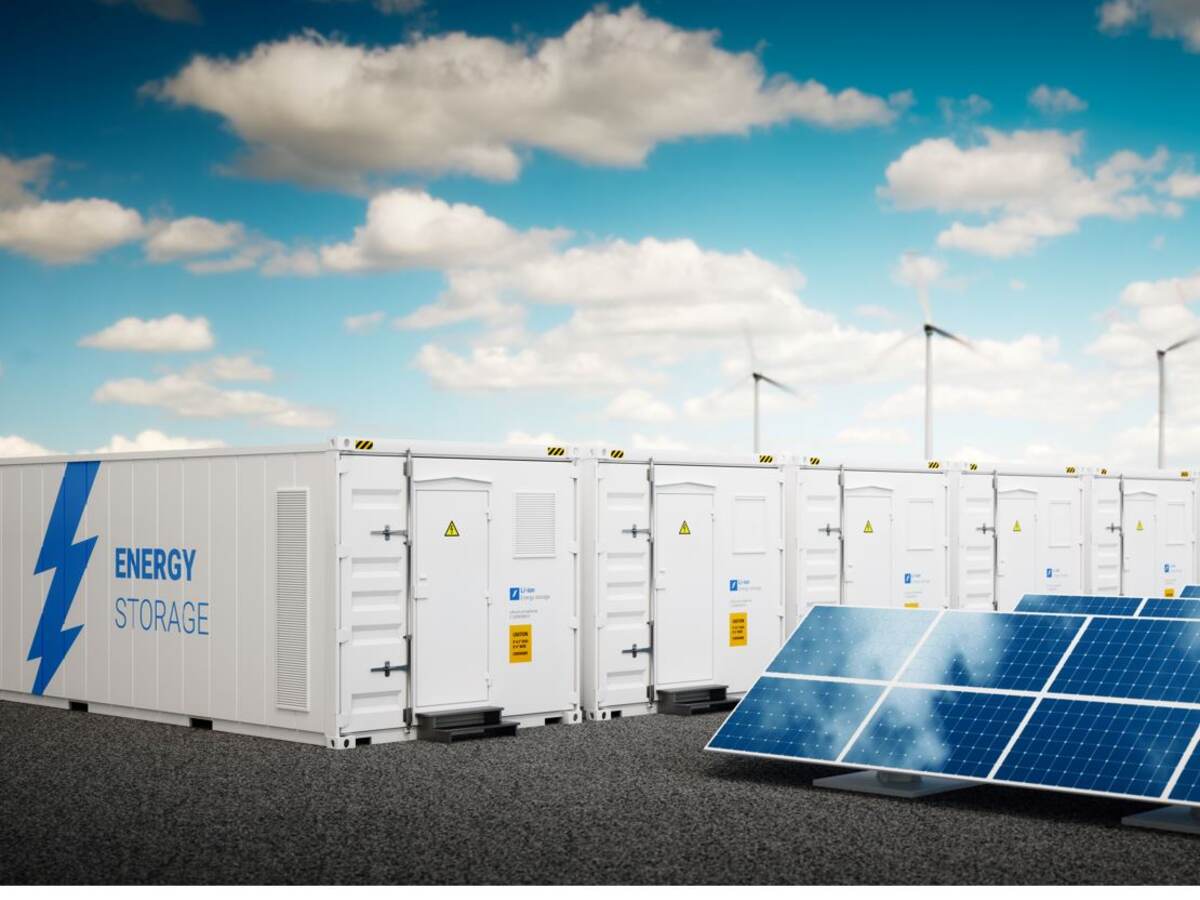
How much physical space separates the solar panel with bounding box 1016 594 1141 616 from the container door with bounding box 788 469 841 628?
2947 millimetres

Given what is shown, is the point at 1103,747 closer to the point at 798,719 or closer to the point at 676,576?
the point at 798,719

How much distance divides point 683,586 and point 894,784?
524 cm

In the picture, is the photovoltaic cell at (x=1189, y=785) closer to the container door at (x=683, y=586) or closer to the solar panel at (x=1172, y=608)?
the solar panel at (x=1172, y=608)

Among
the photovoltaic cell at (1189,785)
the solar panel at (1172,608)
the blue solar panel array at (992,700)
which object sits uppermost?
the solar panel at (1172,608)

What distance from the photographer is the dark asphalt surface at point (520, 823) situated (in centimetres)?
844

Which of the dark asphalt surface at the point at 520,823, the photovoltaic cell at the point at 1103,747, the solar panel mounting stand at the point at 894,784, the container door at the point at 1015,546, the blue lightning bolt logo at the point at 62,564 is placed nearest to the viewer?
the dark asphalt surface at the point at 520,823

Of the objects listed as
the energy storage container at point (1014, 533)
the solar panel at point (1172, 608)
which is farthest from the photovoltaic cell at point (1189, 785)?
the energy storage container at point (1014, 533)

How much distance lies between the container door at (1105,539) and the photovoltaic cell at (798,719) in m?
12.0

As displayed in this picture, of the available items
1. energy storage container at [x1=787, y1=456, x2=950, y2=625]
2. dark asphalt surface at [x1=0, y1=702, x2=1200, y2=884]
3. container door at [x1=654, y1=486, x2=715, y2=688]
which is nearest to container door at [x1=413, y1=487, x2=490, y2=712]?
dark asphalt surface at [x1=0, y1=702, x2=1200, y2=884]

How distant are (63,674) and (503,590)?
21.0ft

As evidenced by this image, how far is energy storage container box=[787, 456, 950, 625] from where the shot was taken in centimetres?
1730

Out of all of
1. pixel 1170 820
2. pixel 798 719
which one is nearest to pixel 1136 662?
pixel 1170 820

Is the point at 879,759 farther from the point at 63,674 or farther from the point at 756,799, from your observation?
the point at 63,674

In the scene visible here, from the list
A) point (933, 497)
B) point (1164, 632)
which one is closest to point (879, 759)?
point (1164, 632)
